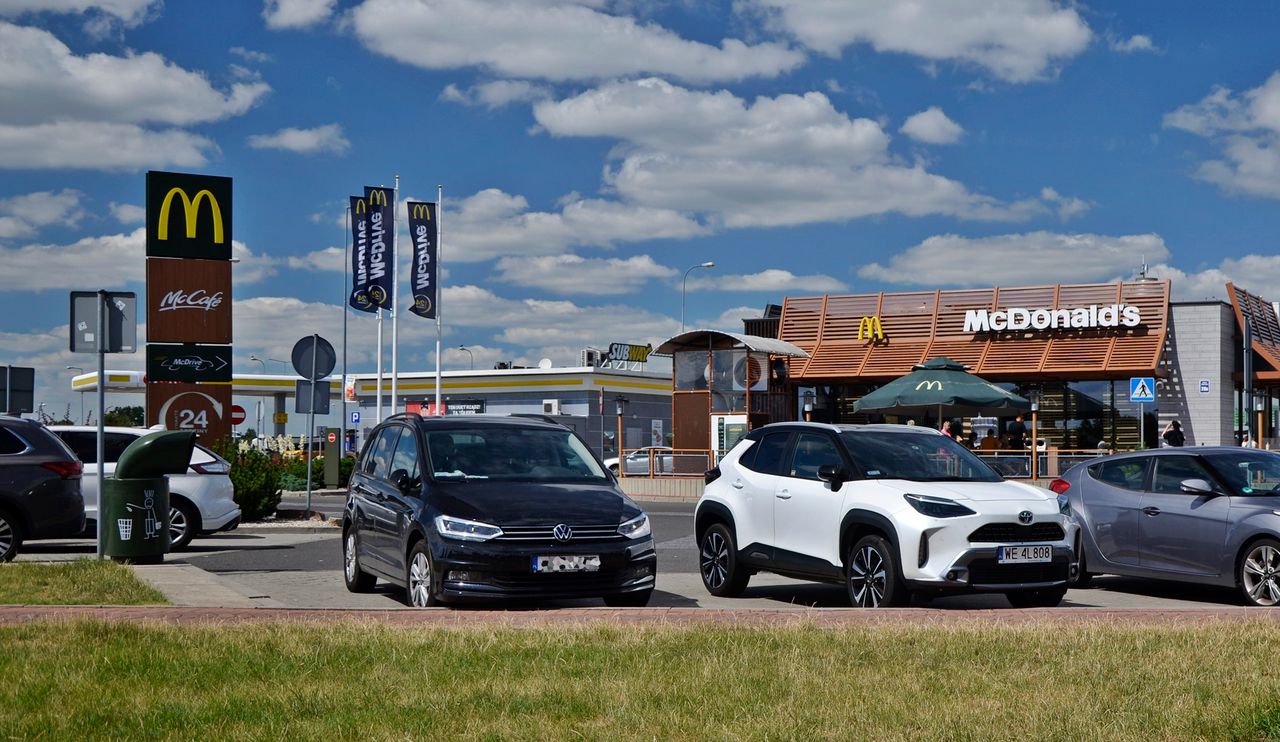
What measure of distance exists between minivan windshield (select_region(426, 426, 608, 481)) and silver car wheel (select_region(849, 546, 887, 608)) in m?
2.27

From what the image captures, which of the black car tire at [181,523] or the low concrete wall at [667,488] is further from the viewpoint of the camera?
the low concrete wall at [667,488]

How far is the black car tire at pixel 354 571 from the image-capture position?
1338 cm

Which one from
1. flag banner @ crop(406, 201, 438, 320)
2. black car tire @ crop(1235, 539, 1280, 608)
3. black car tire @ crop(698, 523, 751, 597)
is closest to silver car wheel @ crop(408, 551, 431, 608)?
black car tire @ crop(698, 523, 751, 597)

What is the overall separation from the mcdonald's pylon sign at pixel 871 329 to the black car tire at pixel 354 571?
3224 centimetres

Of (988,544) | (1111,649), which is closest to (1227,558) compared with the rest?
(988,544)

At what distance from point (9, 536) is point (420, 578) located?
6.59m

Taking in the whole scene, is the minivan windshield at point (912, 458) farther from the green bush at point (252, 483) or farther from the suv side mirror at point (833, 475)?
the green bush at point (252, 483)

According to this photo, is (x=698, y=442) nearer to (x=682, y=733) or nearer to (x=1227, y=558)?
(x=1227, y=558)

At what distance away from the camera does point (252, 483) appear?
24.7 metres

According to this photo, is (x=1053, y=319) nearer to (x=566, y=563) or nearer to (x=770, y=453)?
(x=770, y=453)

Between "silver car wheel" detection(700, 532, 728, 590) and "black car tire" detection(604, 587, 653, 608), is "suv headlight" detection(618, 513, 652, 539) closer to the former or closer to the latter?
"black car tire" detection(604, 587, 653, 608)

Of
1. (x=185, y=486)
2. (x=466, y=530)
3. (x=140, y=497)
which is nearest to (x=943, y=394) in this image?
(x=185, y=486)

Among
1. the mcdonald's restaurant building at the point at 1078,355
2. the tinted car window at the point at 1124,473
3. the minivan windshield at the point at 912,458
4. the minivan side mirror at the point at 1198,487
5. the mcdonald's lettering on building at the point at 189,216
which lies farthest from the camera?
the mcdonald's restaurant building at the point at 1078,355

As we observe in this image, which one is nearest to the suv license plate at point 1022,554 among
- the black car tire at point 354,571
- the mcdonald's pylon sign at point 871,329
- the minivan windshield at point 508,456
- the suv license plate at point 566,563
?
the suv license plate at point 566,563
